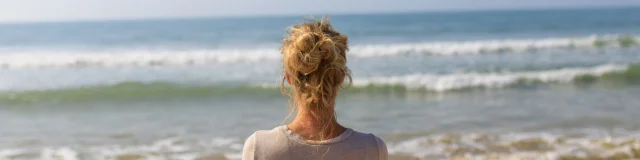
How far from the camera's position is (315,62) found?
69.7 inches

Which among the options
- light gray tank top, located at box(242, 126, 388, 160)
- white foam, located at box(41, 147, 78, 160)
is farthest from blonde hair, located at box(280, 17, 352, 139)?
white foam, located at box(41, 147, 78, 160)

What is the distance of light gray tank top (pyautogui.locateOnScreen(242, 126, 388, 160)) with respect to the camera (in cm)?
192

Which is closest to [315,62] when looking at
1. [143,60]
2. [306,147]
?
[306,147]

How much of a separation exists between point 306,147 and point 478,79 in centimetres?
1028

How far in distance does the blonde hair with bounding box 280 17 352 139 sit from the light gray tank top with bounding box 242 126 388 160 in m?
0.11

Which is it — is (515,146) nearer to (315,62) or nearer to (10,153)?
(315,62)

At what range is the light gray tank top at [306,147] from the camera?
192 cm

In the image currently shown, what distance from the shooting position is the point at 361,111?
28.0 ft

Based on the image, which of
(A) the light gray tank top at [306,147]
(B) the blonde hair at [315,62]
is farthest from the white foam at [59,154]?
(B) the blonde hair at [315,62]

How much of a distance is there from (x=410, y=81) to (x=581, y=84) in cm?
319

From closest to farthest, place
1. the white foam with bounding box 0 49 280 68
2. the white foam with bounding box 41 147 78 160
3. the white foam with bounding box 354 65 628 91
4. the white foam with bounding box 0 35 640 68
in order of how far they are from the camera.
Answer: the white foam with bounding box 41 147 78 160, the white foam with bounding box 354 65 628 91, the white foam with bounding box 0 49 280 68, the white foam with bounding box 0 35 640 68

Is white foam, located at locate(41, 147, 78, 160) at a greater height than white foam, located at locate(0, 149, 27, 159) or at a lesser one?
lesser

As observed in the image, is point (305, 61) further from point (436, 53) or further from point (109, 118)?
point (436, 53)

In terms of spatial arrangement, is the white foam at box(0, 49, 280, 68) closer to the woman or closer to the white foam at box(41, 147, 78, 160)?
the white foam at box(41, 147, 78, 160)
